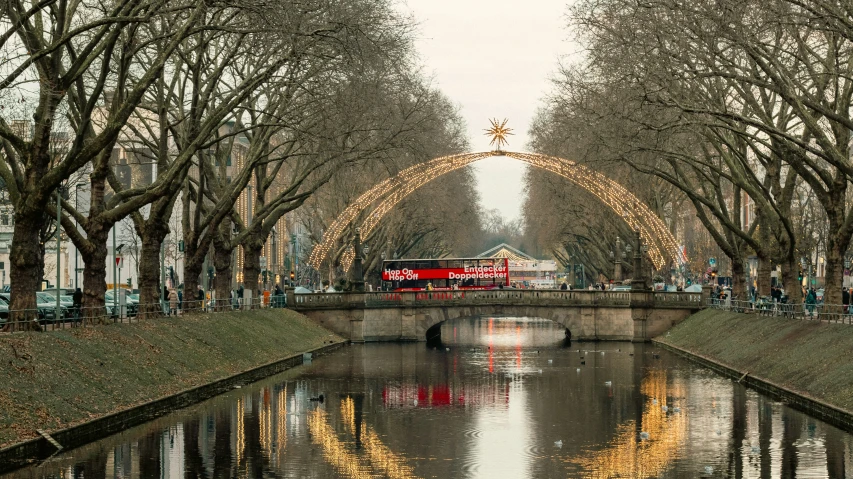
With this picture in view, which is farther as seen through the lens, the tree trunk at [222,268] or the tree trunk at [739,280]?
the tree trunk at [739,280]

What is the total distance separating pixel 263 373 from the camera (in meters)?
52.7

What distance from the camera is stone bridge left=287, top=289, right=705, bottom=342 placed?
81312 mm

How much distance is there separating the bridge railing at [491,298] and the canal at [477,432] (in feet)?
85.4

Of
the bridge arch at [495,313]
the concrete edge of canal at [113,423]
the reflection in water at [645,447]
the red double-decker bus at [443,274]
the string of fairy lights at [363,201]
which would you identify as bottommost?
the reflection in water at [645,447]

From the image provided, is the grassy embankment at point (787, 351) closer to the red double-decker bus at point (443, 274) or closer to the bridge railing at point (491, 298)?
the bridge railing at point (491, 298)

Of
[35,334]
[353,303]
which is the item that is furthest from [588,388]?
[353,303]

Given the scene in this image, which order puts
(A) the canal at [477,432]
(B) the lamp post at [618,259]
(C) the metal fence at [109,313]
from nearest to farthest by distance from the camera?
(A) the canal at [477,432] → (C) the metal fence at [109,313] → (B) the lamp post at [618,259]

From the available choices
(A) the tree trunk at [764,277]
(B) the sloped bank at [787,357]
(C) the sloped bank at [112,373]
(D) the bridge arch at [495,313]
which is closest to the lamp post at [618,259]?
(D) the bridge arch at [495,313]

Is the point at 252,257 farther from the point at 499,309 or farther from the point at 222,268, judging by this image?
the point at 499,309

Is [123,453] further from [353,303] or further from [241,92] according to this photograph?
[353,303]

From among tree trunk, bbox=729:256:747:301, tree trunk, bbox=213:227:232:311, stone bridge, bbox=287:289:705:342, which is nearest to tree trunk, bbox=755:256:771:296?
tree trunk, bbox=729:256:747:301

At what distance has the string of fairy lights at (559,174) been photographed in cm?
7781

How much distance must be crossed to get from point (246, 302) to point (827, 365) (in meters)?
37.9

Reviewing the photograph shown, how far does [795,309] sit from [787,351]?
A: 7.08 metres
